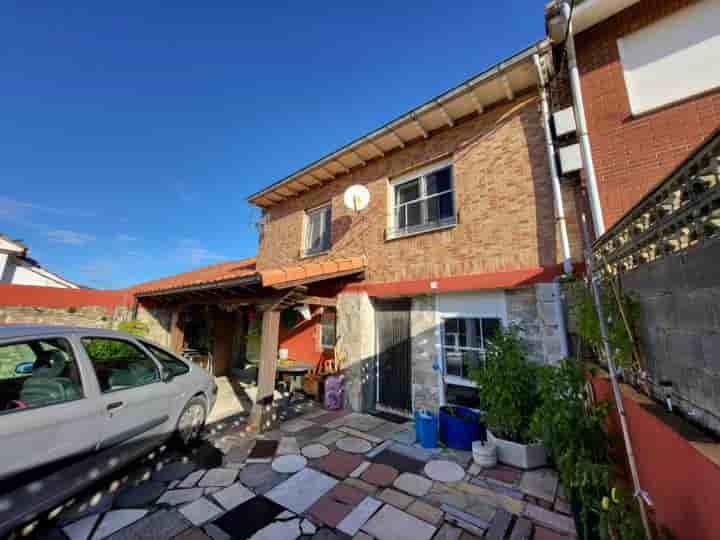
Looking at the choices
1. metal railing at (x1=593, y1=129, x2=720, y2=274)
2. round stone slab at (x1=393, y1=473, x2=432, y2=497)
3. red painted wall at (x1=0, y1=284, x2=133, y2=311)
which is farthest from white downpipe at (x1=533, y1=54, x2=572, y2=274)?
red painted wall at (x1=0, y1=284, x2=133, y2=311)

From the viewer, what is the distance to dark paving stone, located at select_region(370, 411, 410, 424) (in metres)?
5.46

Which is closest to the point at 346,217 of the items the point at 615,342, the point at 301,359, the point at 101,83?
the point at 301,359

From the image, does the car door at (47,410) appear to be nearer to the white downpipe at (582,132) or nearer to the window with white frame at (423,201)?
the window with white frame at (423,201)

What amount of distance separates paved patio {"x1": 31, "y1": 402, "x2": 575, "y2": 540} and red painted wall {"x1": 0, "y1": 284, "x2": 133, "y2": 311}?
704cm

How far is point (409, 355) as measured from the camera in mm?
5918

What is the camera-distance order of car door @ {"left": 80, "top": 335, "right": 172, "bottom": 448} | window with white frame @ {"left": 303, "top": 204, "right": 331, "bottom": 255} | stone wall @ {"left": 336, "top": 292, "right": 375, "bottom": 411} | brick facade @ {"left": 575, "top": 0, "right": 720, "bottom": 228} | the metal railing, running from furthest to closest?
1. window with white frame @ {"left": 303, "top": 204, "right": 331, "bottom": 255}
2. stone wall @ {"left": 336, "top": 292, "right": 375, "bottom": 411}
3. brick facade @ {"left": 575, "top": 0, "right": 720, "bottom": 228}
4. car door @ {"left": 80, "top": 335, "right": 172, "bottom": 448}
5. the metal railing

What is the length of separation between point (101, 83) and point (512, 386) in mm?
12784

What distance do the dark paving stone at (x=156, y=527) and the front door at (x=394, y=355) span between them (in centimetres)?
417

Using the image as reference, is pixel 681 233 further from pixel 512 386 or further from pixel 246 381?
pixel 246 381

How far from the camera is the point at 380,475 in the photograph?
3.58 meters

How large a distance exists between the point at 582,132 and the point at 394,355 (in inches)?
208

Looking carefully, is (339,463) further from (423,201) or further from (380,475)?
(423,201)

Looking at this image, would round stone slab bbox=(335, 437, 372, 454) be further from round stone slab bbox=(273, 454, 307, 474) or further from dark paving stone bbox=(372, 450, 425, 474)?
round stone slab bbox=(273, 454, 307, 474)

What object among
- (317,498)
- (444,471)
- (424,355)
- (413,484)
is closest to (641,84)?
(424,355)
